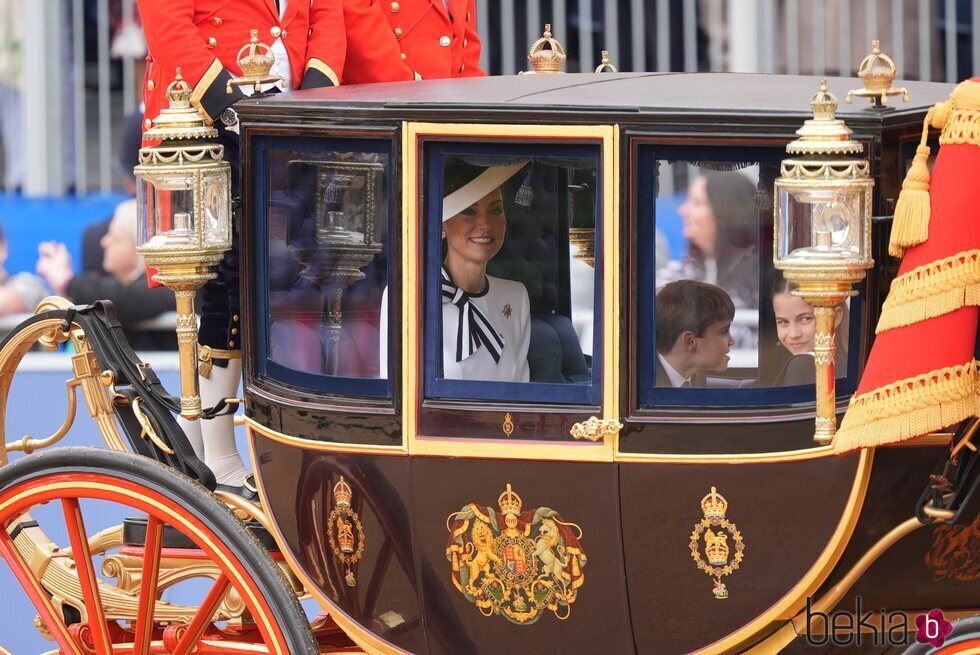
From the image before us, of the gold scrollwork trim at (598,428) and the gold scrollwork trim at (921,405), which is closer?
the gold scrollwork trim at (921,405)

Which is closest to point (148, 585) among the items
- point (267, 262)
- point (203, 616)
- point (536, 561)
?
point (203, 616)

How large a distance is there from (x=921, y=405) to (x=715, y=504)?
1.32ft

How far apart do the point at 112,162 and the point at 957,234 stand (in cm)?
508

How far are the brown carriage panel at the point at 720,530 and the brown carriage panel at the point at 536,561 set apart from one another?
30 millimetres

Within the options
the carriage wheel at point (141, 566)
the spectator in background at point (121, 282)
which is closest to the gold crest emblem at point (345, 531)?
the carriage wheel at point (141, 566)

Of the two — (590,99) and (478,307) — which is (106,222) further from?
(590,99)

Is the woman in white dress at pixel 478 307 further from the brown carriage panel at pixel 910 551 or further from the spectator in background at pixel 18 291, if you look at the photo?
the spectator in background at pixel 18 291

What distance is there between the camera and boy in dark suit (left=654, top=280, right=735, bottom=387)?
106 inches

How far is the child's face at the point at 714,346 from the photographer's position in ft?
8.94

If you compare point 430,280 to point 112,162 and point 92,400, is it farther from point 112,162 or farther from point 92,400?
point 112,162

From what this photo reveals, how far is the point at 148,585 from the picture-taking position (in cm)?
302

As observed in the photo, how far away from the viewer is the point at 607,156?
103 inches

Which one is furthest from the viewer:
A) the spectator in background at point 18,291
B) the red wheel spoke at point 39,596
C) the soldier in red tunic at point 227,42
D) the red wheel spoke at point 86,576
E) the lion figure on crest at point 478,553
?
the spectator in background at point 18,291

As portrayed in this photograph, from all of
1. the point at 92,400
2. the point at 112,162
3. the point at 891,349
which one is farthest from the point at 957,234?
the point at 112,162
